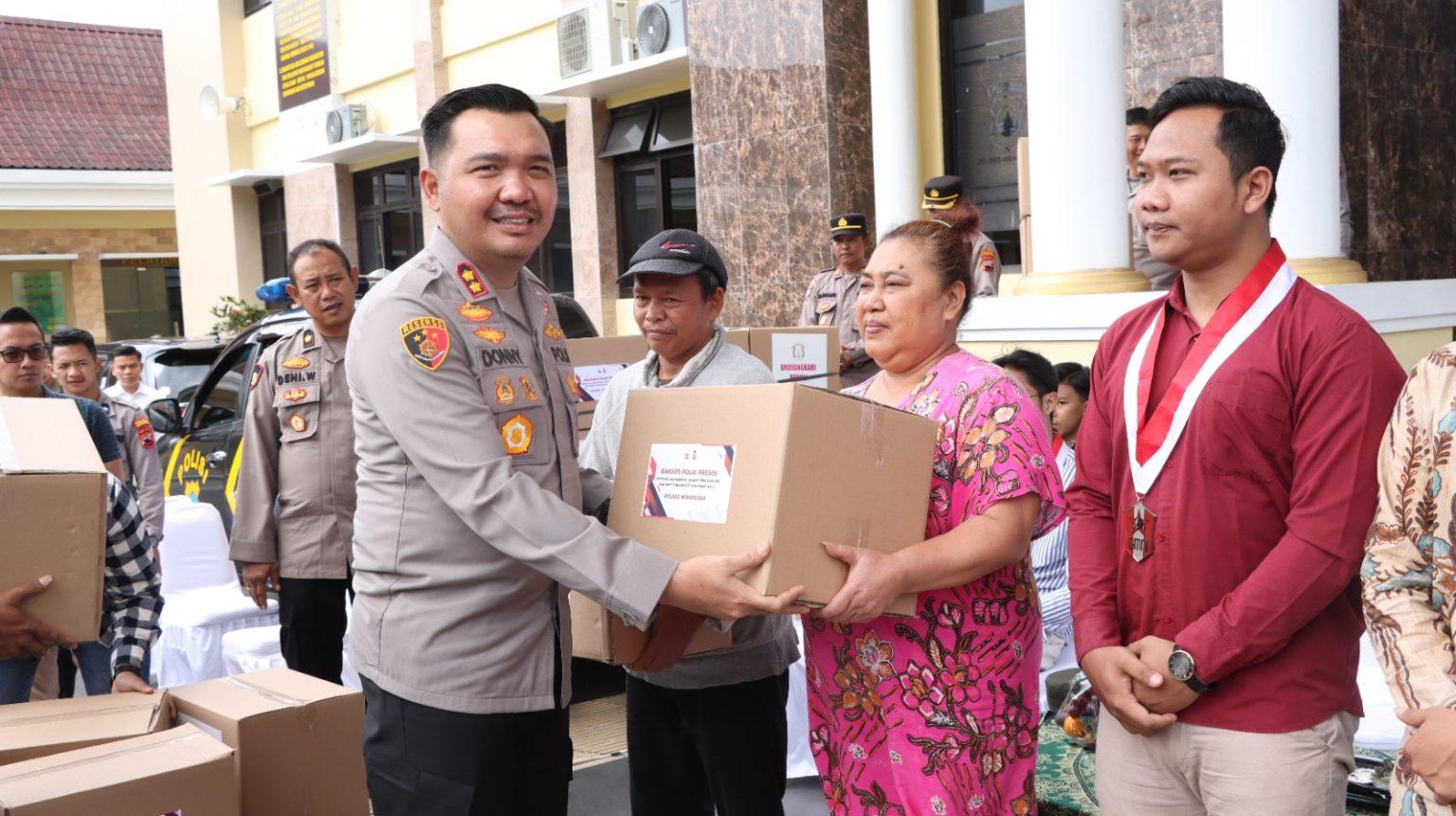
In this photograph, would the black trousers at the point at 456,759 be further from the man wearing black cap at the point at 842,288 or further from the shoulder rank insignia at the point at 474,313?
the man wearing black cap at the point at 842,288

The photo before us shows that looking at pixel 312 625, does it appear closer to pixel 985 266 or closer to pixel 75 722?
pixel 75 722

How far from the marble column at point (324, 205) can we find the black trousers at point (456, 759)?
15817 mm

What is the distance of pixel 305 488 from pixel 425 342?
235cm

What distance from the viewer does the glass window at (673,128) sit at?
12.4 m

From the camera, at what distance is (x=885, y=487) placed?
7.25 ft

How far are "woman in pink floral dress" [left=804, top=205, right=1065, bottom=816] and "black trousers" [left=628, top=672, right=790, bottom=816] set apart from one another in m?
0.40

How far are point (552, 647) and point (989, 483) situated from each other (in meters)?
0.85

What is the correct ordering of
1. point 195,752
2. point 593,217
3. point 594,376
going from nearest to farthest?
point 195,752
point 594,376
point 593,217

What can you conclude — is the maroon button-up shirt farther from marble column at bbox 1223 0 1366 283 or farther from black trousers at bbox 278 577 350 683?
marble column at bbox 1223 0 1366 283

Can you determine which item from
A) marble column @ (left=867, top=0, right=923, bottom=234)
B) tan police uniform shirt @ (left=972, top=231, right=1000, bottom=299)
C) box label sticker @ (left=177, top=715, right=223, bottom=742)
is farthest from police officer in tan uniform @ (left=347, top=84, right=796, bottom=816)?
marble column @ (left=867, top=0, right=923, bottom=234)

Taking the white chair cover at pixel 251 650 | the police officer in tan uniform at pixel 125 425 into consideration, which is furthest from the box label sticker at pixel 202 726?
the police officer in tan uniform at pixel 125 425

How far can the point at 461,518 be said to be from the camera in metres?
2.17

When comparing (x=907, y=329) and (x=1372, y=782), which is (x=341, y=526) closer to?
(x=907, y=329)

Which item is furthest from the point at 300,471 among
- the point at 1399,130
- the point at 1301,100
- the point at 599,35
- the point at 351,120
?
the point at 351,120
